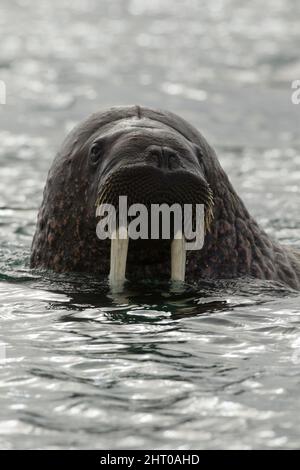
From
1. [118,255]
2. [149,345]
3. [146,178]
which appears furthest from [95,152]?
[149,345]

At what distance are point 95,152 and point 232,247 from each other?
4.48 ft

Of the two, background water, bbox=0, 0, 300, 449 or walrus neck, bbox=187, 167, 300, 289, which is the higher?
→ walrus neck, bbox=187, 167, 300, 289

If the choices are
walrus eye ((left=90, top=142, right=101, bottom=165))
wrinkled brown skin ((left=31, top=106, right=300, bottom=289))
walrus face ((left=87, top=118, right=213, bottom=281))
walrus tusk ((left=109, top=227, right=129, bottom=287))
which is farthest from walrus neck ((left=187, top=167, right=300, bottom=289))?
walrus eye ((left=90, top=142, right=101, bottom=165))

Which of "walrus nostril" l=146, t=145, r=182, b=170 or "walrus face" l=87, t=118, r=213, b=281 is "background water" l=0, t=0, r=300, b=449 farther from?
"walrus nostril" l=146, t=145, r=182, b=170

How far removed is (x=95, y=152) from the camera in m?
9.43

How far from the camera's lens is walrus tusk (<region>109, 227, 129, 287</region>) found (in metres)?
8.91

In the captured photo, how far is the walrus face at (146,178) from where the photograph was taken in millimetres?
8555

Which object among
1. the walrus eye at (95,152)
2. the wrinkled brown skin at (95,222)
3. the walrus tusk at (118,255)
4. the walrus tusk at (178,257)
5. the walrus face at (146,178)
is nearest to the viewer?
the walrus face at (146,178)

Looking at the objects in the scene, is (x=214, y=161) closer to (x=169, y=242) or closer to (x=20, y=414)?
(x=169, y=242)

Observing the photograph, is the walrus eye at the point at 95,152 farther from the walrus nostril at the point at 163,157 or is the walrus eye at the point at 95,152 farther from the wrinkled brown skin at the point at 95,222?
the walrus nostril at the point at 163,157

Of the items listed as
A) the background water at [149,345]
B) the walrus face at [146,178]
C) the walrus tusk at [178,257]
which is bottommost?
the background water at [149,345]

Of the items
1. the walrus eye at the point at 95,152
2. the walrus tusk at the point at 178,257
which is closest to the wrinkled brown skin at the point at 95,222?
the walrus eye at the point at 95,152

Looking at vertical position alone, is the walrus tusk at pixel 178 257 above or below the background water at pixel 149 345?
above

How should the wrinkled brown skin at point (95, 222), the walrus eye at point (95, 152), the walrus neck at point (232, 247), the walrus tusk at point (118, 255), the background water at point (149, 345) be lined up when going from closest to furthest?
the background water at point (149, 345), the walrus tusk at point (118, 255), the walrus eye at point (95, 152), the wrinkled brown skin at point (95, 222), the walrus neck at point (232, 247)
